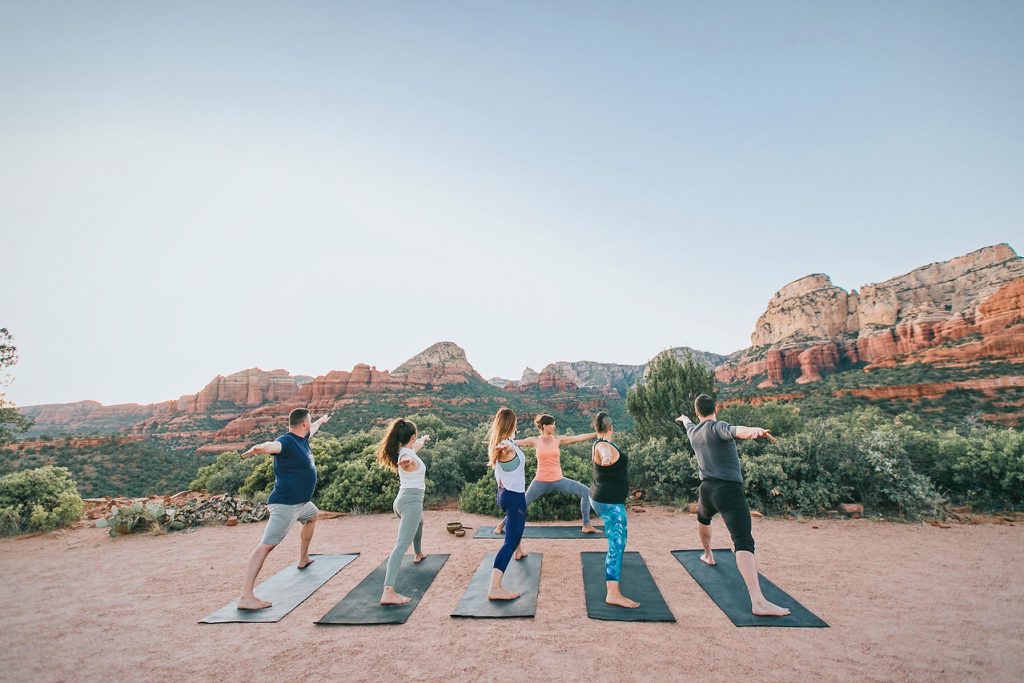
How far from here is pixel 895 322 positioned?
61688 mm

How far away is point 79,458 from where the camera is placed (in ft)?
75.1

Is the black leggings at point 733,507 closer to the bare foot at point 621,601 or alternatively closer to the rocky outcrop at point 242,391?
the bare foot at point 621,601

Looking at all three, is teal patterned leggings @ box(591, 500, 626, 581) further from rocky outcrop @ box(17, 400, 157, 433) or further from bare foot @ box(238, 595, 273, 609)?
rocky outcrop @ box(17, 400, 157, 433)

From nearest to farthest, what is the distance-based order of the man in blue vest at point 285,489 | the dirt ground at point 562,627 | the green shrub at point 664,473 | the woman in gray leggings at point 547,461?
the dirt ground at point 562,627
the man in blue vest at point 285,489
the woman in gray leggings at point 547,461
the green shrub at point 664,473

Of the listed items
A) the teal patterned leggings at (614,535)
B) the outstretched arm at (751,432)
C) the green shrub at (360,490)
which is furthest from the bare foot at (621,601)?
the green shrub at (360,490)

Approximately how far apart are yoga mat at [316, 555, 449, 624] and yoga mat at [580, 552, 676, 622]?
216cm

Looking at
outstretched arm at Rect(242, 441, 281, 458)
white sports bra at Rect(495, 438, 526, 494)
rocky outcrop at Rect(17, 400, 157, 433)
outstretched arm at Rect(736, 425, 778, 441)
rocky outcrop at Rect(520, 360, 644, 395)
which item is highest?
rocky outcrop at Rect(520, 360, 644, 395)

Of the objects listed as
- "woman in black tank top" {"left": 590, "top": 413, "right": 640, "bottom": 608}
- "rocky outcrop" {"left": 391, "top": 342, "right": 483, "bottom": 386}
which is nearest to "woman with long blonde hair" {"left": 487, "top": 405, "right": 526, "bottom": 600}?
"woman in black tank top" {"left": 590, "top": 413, "right": 640, "bottom": 608}

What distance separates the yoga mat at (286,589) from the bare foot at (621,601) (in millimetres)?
3822

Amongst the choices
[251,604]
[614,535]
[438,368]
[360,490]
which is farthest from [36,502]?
[438,368]

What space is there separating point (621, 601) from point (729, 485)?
1816 millimetres

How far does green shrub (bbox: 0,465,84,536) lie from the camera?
8.80 meters

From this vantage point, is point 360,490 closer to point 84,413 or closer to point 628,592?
point 628,592

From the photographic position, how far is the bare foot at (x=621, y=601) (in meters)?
4.55
